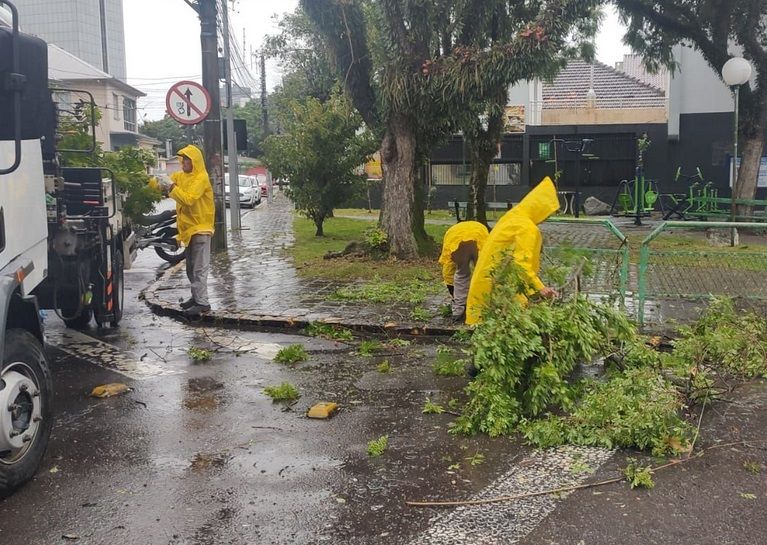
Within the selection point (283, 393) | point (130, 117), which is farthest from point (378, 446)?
point (130, 117)

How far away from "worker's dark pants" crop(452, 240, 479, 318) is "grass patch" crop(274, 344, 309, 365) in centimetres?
177

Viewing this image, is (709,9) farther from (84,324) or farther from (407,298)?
(84,324)

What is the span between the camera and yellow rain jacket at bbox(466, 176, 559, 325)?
18.4 ft

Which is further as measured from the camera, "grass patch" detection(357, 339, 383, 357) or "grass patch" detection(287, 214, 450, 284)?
"grass patch" detection(287, 214, 450, 284)

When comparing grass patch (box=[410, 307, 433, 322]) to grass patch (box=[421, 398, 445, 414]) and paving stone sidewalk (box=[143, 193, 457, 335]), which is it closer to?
paving stone sidewalk (box=[143, 193, 457, 335])

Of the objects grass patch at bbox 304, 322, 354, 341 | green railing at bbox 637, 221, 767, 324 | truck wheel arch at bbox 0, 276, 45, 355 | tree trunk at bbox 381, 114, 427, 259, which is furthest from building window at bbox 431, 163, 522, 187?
truck wheel arch at bbox 0, 276, 45, 355

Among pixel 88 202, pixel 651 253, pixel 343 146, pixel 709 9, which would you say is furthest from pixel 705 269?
pixel 709 9

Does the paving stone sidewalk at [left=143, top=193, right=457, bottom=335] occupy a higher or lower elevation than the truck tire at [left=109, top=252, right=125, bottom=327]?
lower

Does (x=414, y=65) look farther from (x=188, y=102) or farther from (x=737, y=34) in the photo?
(x=737, y=34)

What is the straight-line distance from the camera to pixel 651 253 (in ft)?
26.3

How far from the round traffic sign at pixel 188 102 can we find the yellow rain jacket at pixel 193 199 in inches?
166

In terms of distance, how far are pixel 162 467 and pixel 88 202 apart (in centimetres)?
372

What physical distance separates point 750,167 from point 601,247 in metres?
10.7

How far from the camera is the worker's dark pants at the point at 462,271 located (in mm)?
7410
